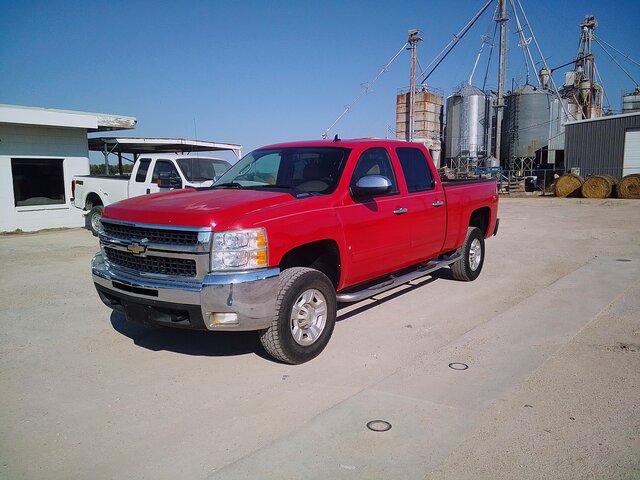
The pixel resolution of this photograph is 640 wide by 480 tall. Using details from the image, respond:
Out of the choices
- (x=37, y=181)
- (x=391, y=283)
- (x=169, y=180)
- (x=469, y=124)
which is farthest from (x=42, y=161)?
(x=469, y=124)

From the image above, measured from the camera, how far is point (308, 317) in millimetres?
4688

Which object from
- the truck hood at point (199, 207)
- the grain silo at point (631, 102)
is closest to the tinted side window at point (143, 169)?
the truck hood at point (199, 207)

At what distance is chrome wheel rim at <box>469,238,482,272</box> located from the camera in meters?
7.95

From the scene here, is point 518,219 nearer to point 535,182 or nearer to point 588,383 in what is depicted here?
point 588,383

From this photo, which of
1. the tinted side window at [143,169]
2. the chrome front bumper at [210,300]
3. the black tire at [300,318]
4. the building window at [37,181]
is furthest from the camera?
the building window at [37,181]

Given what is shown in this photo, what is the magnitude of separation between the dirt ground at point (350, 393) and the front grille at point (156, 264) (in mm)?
926

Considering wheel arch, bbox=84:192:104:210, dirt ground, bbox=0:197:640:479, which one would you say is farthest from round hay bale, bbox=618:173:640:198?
wheel arch, bbox=84:192:104:210

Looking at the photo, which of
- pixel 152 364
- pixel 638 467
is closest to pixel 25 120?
pixel 152 364

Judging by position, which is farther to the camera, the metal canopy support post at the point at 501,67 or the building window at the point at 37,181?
the metal canopy support post at the point at 501,67

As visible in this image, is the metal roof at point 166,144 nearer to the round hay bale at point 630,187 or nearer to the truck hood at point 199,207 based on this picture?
the truck hood at point 199,207

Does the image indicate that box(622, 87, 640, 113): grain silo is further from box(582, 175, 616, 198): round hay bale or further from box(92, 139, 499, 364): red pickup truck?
box(92, 139, 499, 364): red pickup truck

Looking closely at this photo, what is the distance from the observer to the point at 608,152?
30.1m

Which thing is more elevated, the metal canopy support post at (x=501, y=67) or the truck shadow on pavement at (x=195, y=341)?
the metal canopy support post at (x=501, y=67)

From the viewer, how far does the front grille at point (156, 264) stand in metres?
4.25
